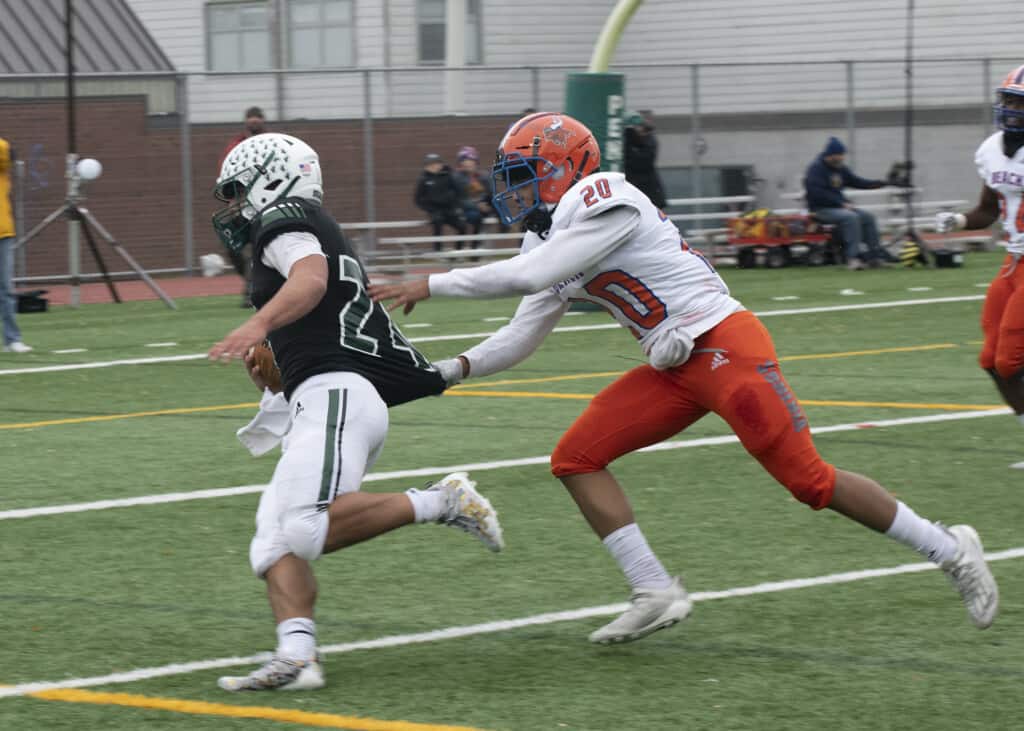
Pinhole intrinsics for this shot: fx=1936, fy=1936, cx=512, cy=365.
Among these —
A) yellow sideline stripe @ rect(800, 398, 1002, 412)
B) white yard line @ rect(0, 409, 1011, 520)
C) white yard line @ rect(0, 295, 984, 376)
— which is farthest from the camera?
white yard line @ rect(0, 295, 984, 376)

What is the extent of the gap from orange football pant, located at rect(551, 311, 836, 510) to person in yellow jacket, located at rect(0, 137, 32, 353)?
1071 cm

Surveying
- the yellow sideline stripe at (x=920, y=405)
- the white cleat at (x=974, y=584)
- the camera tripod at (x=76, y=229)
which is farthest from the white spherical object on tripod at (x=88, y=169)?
the white cleat at (x=974, y=584)

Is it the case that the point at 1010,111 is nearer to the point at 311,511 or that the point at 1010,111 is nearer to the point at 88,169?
the point at 311,511

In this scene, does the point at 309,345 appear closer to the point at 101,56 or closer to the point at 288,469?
the point at 288,469

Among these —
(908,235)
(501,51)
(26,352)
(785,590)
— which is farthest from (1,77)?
(785,590)

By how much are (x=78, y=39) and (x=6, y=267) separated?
15704 millimetres

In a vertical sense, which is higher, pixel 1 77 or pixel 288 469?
pixel 1 77

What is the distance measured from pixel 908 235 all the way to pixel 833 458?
1451cm

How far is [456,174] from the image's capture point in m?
25.2

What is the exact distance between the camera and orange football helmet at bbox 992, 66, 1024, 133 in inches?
363

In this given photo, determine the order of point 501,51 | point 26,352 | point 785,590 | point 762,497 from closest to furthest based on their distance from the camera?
point 785,590 → point 762,497 → point 26,352 → point 501,51

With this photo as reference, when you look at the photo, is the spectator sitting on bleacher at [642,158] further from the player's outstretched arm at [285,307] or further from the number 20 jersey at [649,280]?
the player's outstretched arm at [285,307]

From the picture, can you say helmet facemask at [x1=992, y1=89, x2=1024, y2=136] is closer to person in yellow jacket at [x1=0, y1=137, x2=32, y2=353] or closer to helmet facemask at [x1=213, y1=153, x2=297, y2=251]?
helmet facemask at [x1=213, y1=153, x2=297, y2=251]

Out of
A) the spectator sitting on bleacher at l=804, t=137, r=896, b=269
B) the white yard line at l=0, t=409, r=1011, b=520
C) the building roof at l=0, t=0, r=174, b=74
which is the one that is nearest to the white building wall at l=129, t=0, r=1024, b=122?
the building roof at l=0, t=0, r=174, b=74
